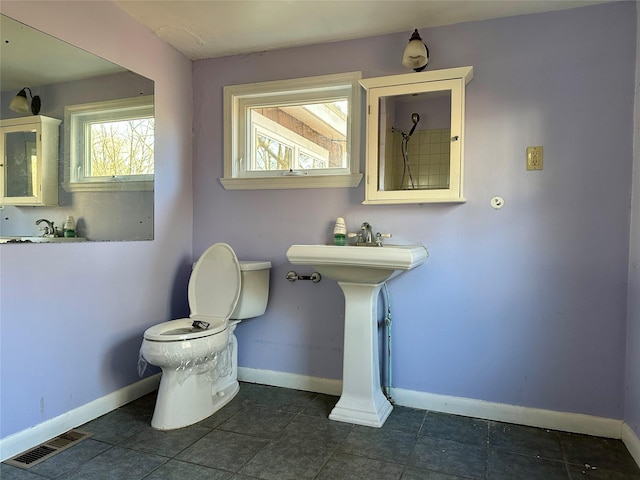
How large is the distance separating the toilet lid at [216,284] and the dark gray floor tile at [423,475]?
3.85 feet

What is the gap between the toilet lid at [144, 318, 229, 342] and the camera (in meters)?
1.86

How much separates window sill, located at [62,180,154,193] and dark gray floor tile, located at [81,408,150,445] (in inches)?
Answer: 43.6

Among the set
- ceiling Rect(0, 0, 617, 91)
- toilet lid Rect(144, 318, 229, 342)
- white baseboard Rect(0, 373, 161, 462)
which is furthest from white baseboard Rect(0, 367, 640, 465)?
ceiling Rect(0, 0, 617, 91)

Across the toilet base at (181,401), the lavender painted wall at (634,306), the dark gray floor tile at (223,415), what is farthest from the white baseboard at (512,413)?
the toilet base at (181,401)

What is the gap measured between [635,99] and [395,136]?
1.07m

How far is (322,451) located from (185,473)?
0.56 meters

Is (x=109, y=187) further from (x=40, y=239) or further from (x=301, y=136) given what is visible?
(x=301, y=136)

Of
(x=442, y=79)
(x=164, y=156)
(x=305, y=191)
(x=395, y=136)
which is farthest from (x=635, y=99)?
(x=164, y=156)

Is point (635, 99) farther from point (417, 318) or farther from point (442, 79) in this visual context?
point (417, 318)

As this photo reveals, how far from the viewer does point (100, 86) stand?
1988 millimetres

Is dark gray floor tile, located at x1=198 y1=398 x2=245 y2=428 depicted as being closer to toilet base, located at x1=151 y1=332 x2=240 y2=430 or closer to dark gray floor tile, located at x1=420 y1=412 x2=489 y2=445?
toilet base, located at x1=151 y1=332 x2=240 y2=430

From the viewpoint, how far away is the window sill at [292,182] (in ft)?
7.43

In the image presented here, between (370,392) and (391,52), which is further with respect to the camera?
(391,52)

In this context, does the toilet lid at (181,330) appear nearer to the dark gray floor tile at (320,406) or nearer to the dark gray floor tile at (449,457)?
the dark gray floor tile at (320,406)
